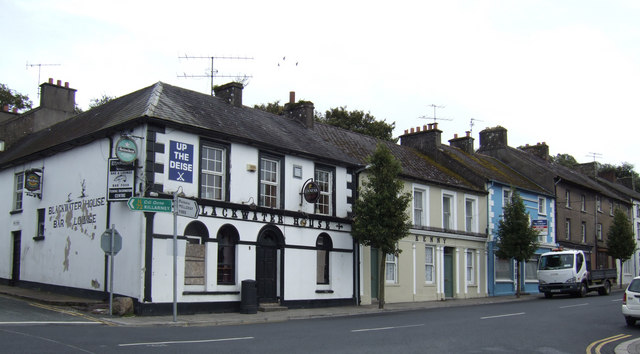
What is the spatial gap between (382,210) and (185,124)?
837cm

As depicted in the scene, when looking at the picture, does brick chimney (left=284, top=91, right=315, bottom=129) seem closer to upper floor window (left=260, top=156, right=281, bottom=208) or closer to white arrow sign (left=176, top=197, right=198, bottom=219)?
upper floor window (left=260, top=156, right=281, bottom=208)

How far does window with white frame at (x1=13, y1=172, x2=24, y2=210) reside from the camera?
24.7m

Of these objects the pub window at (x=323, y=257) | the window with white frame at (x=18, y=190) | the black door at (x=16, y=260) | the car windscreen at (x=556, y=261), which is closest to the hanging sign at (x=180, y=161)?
the pub window at (x=323, y=257)

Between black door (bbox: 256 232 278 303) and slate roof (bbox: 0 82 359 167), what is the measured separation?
343cm

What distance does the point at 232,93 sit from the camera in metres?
24.8

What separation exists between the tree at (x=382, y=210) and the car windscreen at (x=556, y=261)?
1083cm

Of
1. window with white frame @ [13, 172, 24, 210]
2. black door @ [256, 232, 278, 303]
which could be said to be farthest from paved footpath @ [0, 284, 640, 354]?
window with white frame @ [13, 172, 24, 210]

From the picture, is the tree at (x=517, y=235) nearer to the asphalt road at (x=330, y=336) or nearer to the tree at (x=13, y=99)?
the asphalt road at (x=330, y=336)

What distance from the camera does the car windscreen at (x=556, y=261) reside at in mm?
29906

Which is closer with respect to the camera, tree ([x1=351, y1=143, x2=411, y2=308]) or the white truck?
tree ([x1=351, y1=143, x2=411, y2=308])

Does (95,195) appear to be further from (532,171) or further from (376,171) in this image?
(532,171)

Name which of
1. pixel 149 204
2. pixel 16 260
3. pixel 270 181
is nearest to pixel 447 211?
pixel 270 181

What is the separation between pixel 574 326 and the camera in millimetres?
16094

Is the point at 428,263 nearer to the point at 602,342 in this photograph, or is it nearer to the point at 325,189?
the point at 325,189
